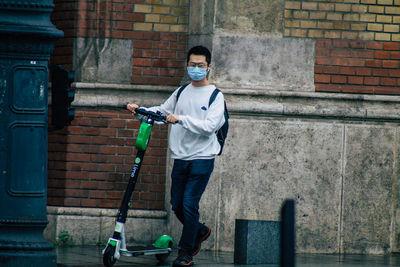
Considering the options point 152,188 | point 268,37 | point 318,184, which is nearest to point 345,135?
point 318,184

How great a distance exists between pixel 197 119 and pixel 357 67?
2.88m

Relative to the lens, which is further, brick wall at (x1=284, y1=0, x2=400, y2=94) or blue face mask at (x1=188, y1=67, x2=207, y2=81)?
brick wall at (x1=284, y1=0, x2=400, y2=94)

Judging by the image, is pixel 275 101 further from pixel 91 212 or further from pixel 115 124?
pixel 91 212

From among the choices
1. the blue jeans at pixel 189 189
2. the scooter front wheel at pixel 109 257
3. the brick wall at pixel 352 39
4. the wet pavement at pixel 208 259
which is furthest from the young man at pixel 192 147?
the brick wall at pixel 352 39

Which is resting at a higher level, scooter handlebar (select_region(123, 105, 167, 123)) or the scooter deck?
scooter handlebar (select_region(123, 105, 167, 123))

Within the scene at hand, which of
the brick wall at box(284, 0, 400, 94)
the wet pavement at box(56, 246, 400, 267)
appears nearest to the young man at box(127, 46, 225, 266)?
the wet pavement at box(56, 246, 400, 267)

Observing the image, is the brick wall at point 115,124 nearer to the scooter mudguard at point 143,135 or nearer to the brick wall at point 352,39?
the brick wall at point 352,39

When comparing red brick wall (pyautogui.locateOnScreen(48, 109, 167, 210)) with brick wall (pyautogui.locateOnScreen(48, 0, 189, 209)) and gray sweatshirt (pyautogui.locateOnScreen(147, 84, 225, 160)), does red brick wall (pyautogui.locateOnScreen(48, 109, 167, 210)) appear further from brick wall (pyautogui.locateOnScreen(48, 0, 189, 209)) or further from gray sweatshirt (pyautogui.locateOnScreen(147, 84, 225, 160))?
gray sweatshirt (pyautogui.locateOnScreen(147, 84, 225, 160))

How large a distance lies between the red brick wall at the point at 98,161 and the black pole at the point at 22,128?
292 cm

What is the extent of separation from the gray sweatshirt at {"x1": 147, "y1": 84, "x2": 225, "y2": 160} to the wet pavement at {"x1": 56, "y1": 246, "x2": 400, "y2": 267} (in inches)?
42.1

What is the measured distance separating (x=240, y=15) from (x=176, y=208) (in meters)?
2.54

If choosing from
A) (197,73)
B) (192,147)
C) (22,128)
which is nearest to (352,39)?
(197,73)

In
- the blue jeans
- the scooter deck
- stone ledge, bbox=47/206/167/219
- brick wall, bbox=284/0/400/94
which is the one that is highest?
brick wall, bbox=284/0/400/94

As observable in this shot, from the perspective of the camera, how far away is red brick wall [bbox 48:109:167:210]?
968 cm
